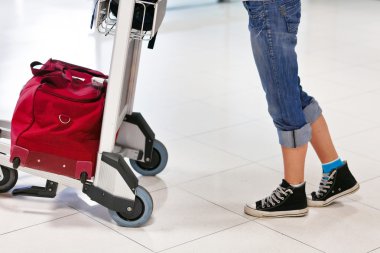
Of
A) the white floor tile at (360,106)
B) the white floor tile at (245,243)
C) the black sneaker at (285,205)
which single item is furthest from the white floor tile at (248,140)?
the white floor tile at (245,243)

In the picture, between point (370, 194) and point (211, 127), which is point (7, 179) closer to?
point (211, 127)

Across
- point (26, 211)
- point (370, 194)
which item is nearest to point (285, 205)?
point (370, 194)

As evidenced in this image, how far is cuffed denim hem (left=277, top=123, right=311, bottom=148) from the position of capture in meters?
2.49

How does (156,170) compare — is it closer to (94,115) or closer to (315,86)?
(94,115)

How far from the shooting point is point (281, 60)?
2.41 meters

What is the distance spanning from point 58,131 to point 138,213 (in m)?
0.34

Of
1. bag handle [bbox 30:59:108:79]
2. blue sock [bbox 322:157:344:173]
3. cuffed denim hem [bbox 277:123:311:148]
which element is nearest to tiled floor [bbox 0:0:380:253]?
blue sock [bbox 322:157:344:173]

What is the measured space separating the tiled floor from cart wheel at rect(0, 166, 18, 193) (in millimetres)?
36

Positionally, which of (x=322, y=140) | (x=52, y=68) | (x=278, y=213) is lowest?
Result: (x=278, y=213)

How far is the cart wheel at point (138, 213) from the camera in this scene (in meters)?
2.44

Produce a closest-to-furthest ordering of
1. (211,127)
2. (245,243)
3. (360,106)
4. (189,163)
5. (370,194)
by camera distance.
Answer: (245,243), (370,194), (189,163), (211,127), (360,106)

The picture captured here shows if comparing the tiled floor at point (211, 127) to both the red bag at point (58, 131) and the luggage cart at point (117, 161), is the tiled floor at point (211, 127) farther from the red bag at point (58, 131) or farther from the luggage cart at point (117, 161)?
the red bag at point (58, 131)

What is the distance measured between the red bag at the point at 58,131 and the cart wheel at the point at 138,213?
0.15 m

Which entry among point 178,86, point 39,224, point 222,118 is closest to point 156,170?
point 39,224
